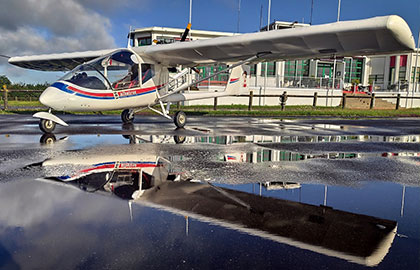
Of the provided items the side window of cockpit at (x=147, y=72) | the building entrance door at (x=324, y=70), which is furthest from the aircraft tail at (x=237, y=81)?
the building entrance door at (x=324, y=70)

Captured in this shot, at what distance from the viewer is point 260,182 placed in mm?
4125

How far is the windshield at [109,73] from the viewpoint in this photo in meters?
8.45

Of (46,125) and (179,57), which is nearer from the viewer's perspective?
(46,125)

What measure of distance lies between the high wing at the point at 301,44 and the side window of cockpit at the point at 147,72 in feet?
1.38

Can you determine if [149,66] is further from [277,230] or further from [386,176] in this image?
[277,230]

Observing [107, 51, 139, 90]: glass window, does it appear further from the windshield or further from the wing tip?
the wing tip

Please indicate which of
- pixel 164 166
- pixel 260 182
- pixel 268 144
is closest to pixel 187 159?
pixel 164 166

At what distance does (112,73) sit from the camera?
30.0 ft

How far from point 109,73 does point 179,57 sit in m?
2.92

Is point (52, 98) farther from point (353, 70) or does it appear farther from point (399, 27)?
point (353, 70)

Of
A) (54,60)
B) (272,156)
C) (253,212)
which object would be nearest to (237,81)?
(54,60)

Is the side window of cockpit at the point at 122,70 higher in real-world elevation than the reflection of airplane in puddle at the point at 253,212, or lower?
higher

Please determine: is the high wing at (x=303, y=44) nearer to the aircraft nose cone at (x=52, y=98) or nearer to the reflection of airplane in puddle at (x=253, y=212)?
the aircraft nose cone at (x=52, y=98)

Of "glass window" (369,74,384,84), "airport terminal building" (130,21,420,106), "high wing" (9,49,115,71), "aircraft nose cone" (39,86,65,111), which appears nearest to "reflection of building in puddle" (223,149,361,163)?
"aircraft nose cone" (39,86,65,111)
